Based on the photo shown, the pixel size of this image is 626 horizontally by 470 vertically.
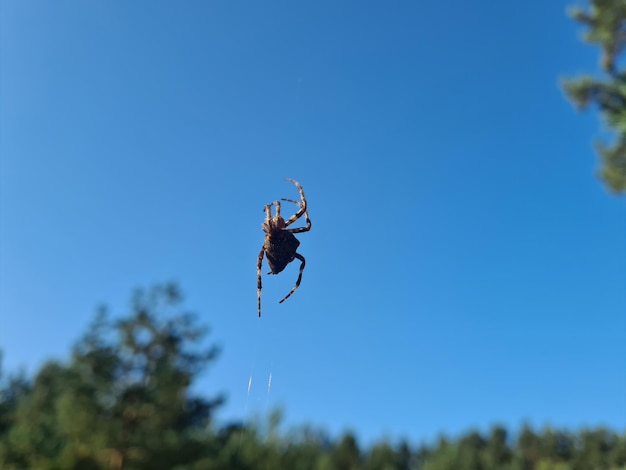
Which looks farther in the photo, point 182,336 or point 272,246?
point 182,336

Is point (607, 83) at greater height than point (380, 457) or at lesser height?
greater

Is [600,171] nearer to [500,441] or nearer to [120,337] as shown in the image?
[120,337]

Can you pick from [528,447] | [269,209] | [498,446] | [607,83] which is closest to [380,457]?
Result: [498,446]

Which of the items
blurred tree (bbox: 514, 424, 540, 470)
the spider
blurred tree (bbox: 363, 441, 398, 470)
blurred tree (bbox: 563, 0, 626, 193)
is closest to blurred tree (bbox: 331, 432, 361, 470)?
blurred tree (bbox: 363, 441, 398, 470)

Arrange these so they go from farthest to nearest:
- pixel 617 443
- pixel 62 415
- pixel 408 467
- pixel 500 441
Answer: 1. pixel 500 441
2. pixel 617 443
3. pixel 408 467
4. pixel 62 415

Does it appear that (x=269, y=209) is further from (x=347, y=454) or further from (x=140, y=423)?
(x=347, y=454)

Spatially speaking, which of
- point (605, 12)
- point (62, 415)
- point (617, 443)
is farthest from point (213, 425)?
point (617, 443)

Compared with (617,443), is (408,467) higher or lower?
lower
